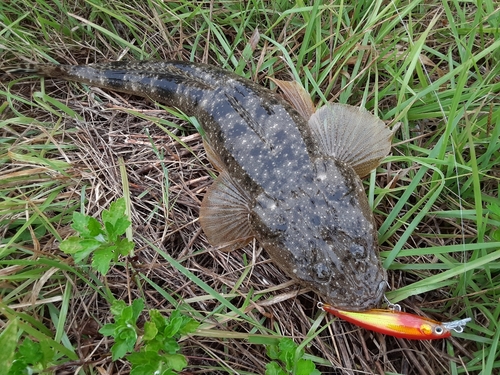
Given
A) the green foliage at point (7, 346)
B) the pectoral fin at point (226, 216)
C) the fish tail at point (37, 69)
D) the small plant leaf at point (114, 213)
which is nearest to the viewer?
the green foliage at point (7, 346)

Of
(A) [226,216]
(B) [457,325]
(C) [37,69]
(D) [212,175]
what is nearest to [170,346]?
(A) [226,216]

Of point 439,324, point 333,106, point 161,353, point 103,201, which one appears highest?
point 333,106

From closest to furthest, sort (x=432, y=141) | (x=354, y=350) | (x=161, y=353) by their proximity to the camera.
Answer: (x=161, y=353) < (x=354, y=350) < (x=432, y=141)

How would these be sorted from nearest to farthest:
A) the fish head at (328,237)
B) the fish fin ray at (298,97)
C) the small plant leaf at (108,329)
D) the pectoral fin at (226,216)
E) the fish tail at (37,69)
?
the small plant leaf at (108,329), the fish head at (328,237), the pectoral fin at (226,216), the fish fin ray at (298,97), the fish tail at (37,69)

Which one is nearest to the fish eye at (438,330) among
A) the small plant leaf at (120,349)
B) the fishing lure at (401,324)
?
the fishing lure at (401,324)

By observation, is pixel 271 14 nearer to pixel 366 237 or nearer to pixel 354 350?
pixel 366 237

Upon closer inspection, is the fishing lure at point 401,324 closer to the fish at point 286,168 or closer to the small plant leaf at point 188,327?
the fish at point 286,168

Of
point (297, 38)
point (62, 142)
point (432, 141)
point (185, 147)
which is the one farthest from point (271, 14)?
point (62, 142)
